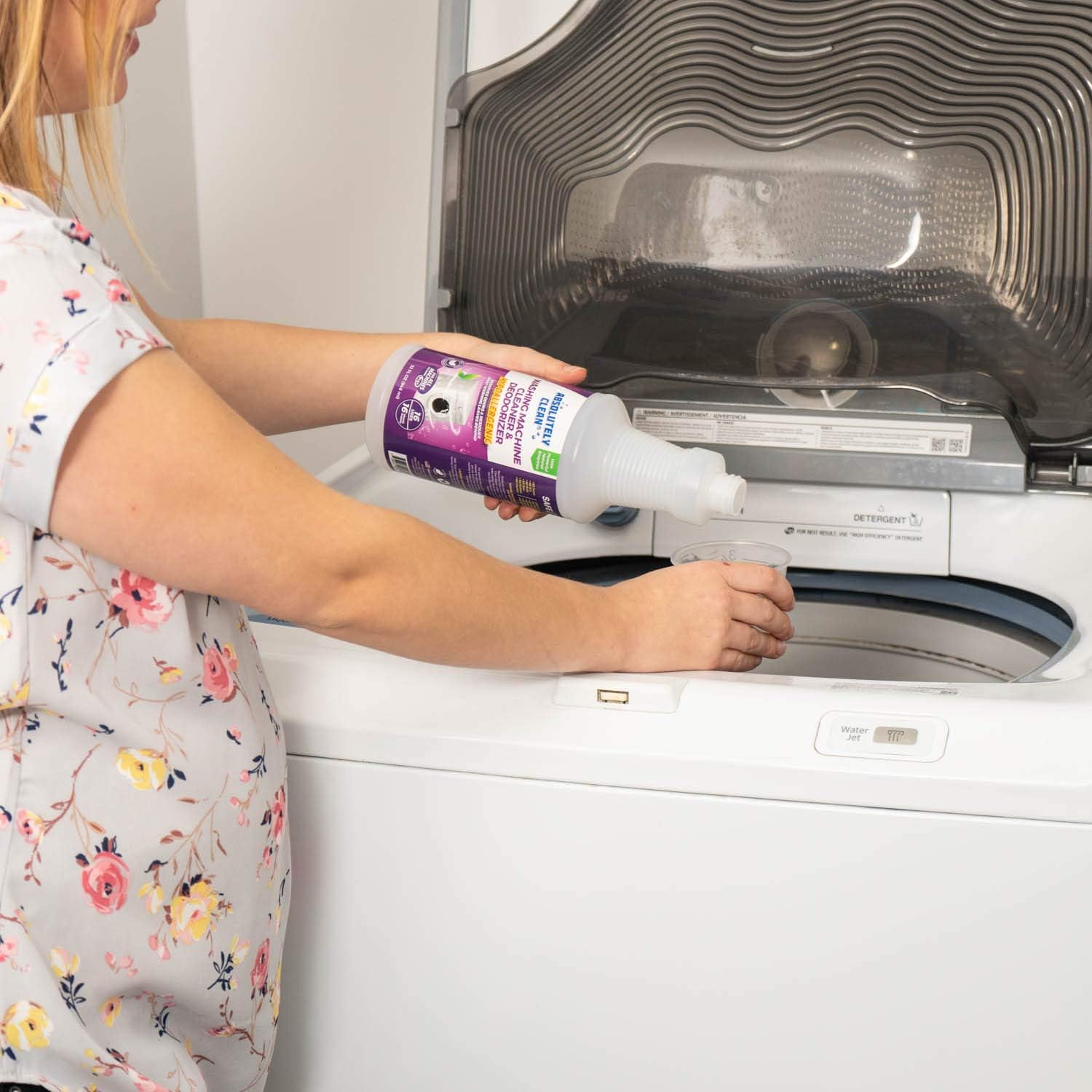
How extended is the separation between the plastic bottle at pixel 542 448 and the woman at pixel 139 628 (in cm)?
10

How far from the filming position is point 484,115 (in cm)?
126

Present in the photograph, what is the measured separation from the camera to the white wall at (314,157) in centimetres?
179

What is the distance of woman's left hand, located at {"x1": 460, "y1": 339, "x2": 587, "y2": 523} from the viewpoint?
38.2 inches

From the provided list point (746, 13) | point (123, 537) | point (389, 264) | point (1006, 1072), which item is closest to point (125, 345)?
point (123, 537)

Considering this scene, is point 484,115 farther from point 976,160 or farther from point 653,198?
point 976,160

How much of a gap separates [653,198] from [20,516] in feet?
2.73

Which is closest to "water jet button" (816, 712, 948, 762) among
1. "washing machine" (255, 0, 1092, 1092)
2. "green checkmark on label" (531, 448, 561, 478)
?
"washing machine" (255, 0, 1092, 1092)

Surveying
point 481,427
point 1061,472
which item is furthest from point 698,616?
point 1061,472

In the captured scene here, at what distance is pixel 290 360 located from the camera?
1.05 meters

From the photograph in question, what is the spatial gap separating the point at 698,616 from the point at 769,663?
415mm

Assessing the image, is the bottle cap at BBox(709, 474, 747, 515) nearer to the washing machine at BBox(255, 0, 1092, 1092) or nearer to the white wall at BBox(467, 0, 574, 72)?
the washing machine at BBox(255, 0, 1092, 1092)

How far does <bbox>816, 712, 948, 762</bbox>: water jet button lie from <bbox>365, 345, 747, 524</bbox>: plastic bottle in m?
0.20

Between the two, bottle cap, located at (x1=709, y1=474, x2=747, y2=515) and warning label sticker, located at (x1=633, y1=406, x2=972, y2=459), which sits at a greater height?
bottle cap, located at (x1=709, y1=474, x2=747, y2=515)

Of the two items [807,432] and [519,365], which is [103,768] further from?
[807,432]
